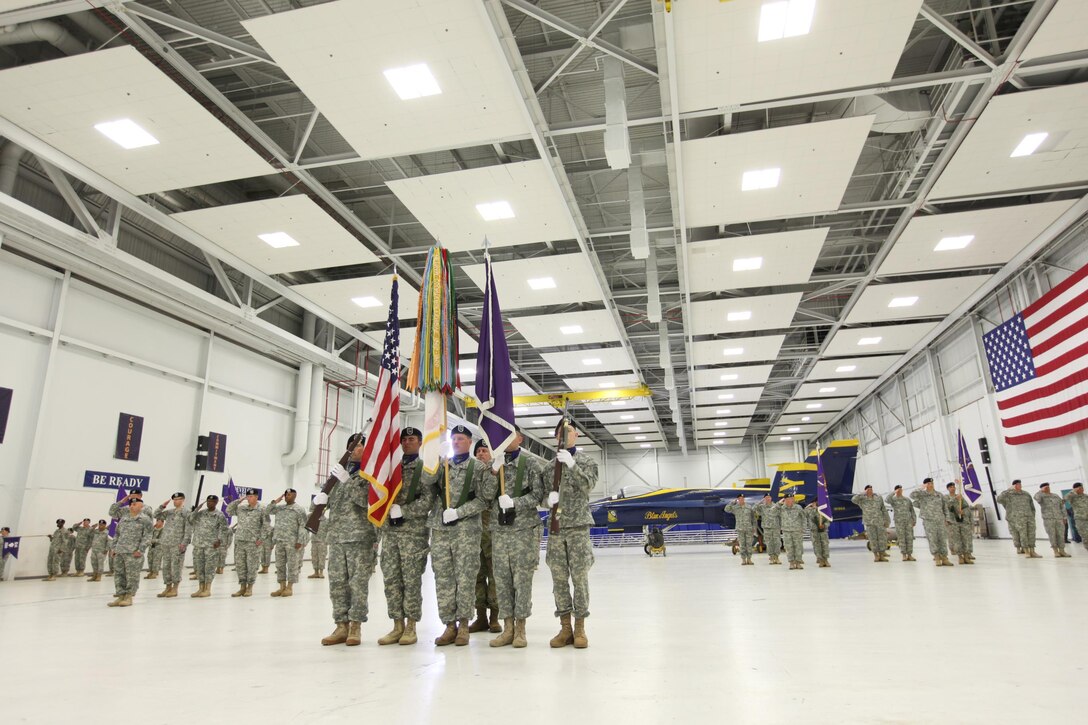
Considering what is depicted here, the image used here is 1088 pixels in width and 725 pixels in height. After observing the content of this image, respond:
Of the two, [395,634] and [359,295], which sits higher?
[359,295]

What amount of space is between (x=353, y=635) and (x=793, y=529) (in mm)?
9285

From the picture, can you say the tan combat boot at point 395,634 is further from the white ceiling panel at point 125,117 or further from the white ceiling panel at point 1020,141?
the white ceiling panel at point 1020,141

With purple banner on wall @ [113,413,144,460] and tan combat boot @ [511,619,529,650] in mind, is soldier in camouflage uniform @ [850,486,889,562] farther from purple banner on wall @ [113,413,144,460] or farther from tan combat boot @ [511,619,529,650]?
purple banner on wall @ [113,413,144,460]

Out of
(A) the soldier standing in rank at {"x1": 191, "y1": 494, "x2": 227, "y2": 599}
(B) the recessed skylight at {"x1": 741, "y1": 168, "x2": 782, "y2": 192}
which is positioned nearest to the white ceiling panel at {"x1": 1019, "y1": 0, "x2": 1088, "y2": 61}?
(B) the recessed skylight at {"x1": 741, "y1": 168, "x2": 782, "y2": 192}

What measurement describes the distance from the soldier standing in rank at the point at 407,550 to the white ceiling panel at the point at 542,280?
776cm

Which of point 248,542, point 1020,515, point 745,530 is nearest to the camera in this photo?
point 248,542

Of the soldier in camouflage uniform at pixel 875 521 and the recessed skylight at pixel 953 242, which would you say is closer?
the recessed skylight at pixel 953 242

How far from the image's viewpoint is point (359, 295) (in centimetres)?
1420

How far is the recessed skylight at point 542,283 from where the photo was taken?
1321 centimetres

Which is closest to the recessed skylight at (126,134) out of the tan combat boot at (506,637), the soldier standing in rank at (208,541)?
the soldier standing in rank at (208,541)

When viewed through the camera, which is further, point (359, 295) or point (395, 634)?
point (359, 295)

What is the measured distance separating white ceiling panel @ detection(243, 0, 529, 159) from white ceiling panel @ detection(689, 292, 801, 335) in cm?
807

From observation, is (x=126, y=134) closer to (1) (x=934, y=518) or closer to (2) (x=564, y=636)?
(2) (x=564, y=636)

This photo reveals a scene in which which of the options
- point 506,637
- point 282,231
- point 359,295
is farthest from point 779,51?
point 359,295
